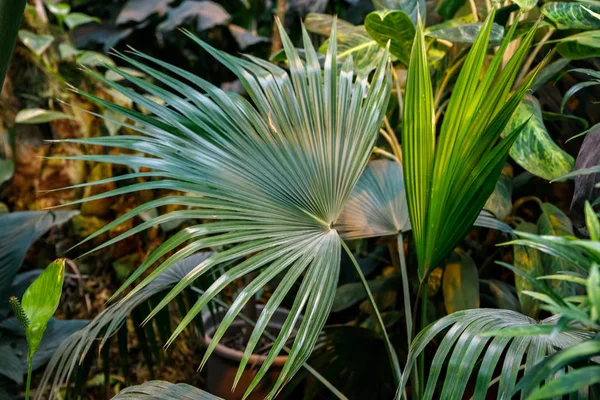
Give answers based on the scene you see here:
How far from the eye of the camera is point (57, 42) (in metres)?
2.30

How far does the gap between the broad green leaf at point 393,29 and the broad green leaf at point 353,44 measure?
0.24 feet

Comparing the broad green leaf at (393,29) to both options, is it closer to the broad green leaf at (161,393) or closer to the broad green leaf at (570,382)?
the broad green leaf at (161,393)

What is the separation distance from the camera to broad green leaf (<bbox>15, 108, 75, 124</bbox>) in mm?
2043

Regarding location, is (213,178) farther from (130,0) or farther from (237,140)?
(130,0)

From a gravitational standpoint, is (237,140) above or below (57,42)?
below

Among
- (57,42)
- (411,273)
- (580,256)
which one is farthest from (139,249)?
(580,256)

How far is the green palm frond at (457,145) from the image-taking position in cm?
78

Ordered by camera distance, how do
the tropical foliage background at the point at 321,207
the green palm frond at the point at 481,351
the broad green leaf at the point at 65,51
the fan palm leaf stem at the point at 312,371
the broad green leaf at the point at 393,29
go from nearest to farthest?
the green palm frond at the point at 481,351 < the tropical foliage background at the point at 321,207 < the fan palm leaf stem at the point at 312,371 < the broad green leaf at the point at 393,29 < the broad green leaf at the point at 65,51

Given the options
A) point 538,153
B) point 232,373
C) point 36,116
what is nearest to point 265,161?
point 538,153

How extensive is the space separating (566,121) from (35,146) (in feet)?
6.17

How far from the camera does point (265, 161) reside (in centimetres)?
93

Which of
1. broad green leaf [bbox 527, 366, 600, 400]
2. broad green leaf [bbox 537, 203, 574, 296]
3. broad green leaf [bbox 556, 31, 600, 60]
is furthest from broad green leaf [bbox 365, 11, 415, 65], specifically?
broad green leaf [bbox 527, 366, 600, 400]

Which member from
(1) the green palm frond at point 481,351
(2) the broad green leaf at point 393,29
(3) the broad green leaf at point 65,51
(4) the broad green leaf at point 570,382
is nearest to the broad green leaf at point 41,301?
(1) the green palm frond at point 481,351

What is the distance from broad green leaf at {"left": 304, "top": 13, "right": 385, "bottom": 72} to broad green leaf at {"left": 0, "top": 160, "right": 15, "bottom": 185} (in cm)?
119
